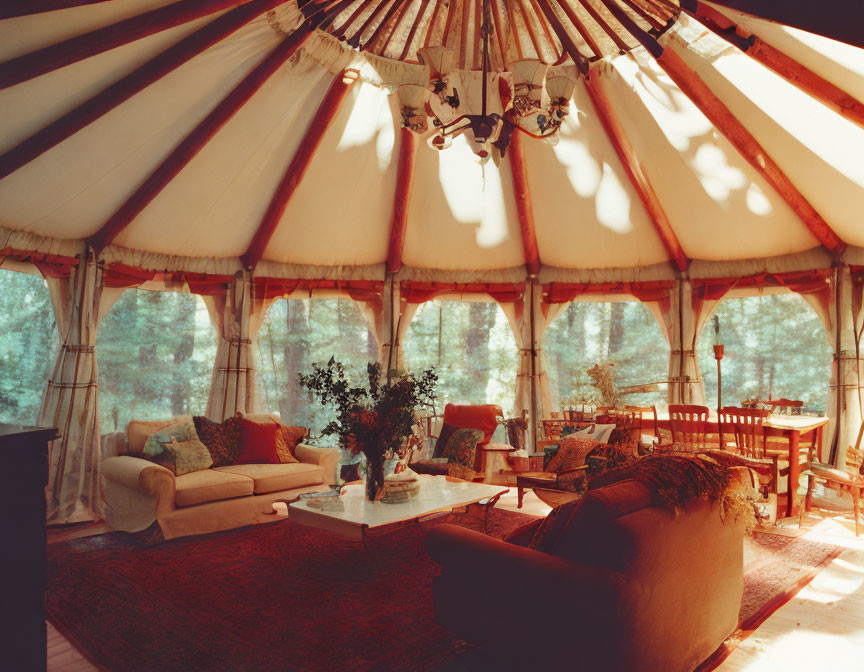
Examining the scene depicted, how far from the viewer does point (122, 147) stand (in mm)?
4777

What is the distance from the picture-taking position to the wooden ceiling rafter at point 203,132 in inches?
164

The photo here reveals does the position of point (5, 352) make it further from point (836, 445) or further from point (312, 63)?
point (836, 445)

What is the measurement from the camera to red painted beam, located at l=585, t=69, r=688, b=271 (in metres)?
4.98

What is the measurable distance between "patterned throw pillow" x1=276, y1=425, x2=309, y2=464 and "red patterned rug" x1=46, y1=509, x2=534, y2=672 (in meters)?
0.89

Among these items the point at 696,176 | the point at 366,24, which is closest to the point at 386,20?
the point at 366,24

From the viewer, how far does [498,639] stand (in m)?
2.38

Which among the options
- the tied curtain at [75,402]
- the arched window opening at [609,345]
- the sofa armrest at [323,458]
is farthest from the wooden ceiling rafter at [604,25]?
the arched window opening at [609,345]

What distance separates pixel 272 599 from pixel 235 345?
159 inches

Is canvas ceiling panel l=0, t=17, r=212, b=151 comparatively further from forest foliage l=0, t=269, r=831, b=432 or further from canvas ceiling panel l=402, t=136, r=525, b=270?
forest foliage l=0, t=269, r=831, b=432

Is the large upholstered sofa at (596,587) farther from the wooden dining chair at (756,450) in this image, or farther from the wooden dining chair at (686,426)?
the wooden dining chair at (686,426)

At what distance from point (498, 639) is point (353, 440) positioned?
1.79m

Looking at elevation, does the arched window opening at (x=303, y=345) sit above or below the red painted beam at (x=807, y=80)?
below

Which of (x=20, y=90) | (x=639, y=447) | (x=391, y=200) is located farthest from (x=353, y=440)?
(x=391, y=200)

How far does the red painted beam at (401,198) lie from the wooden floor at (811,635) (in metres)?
4.34
